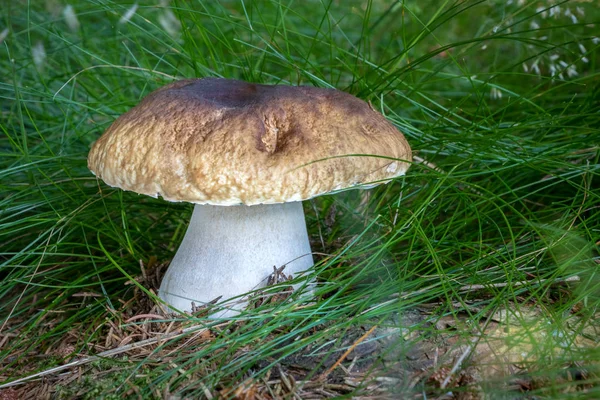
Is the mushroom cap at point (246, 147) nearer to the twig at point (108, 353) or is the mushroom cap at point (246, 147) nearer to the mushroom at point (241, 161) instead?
the mushroom at point (241, 161)

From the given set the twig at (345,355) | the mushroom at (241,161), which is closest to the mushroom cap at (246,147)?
the mushroom at (241,161)

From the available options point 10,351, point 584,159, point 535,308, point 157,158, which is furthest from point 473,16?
point 10,351

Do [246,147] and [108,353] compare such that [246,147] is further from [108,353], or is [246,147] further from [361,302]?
[108,353]

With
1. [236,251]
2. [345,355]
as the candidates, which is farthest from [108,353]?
[345,355]

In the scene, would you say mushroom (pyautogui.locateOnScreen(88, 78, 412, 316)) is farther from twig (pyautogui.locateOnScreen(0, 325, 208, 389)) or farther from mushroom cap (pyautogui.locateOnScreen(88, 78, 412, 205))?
twig (pyautogui.locateOnScreen(0, 325, 208, 389))

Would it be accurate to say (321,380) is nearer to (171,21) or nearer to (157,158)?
(157,158)

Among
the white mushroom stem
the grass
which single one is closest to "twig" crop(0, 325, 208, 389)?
the grass

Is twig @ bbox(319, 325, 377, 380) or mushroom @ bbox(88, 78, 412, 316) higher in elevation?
mushroom @ bbox(88, 78, 412, 316)
